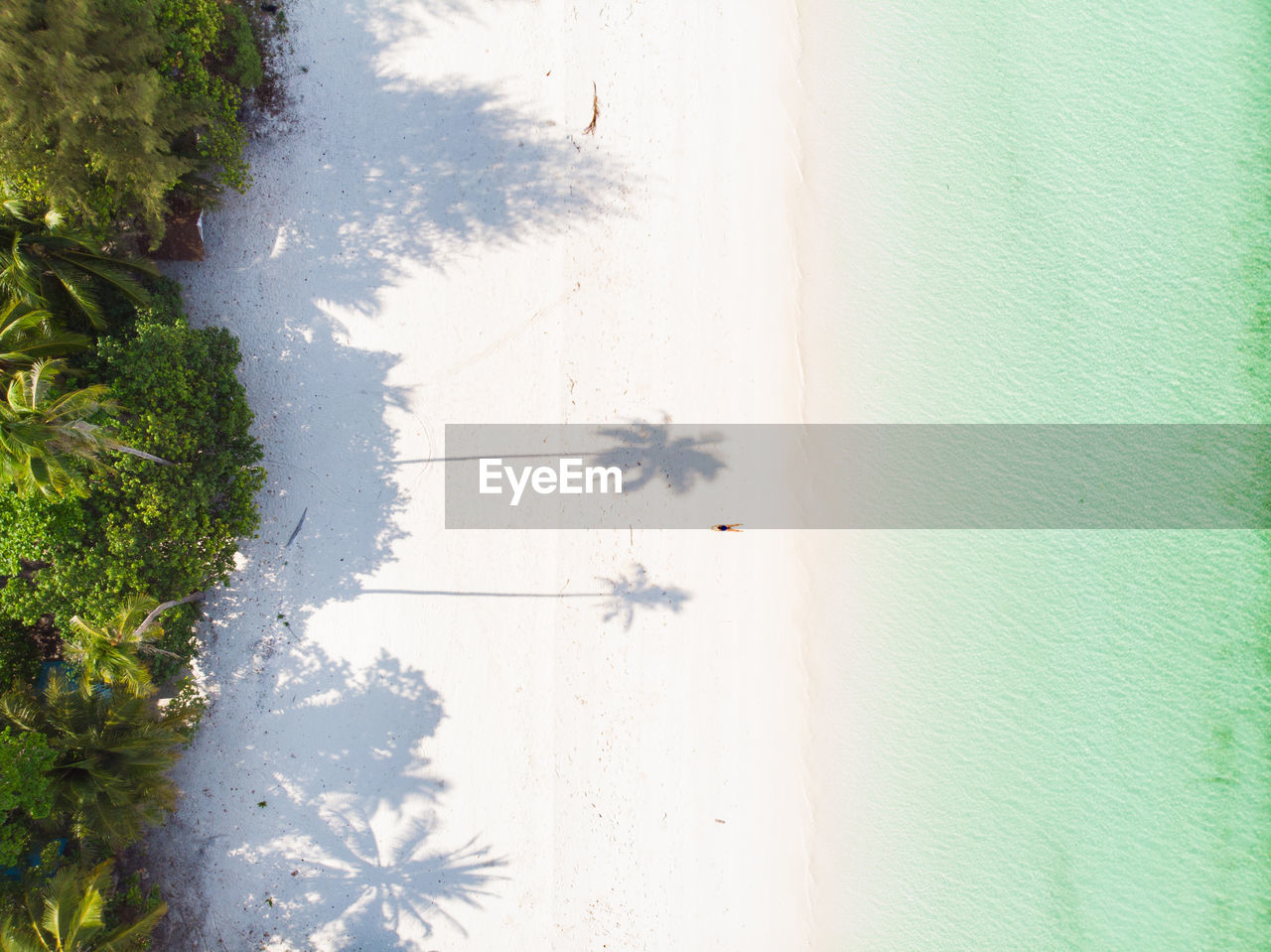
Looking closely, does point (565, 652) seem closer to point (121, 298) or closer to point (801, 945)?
point (801, 945)

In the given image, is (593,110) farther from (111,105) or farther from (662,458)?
(111,105)

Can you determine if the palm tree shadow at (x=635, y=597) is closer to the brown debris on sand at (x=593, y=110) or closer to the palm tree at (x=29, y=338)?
the brown debris on sand at (x=593, y=110)

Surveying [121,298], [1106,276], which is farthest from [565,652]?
[1106,276]

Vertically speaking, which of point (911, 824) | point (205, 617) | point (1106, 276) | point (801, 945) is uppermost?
point (1106, 276)

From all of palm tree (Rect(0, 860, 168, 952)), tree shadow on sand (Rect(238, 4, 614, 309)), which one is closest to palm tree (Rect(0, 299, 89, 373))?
tree shadow on sand (Rect(238, 4, 614, 309))

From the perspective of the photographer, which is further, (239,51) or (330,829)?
(330,829)

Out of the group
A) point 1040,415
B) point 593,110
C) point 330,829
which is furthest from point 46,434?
point 1040,415

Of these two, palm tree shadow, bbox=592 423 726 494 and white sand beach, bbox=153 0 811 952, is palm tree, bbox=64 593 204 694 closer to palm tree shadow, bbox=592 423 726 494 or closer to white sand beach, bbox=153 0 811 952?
white sand beach, bbox=153 0 811 952
